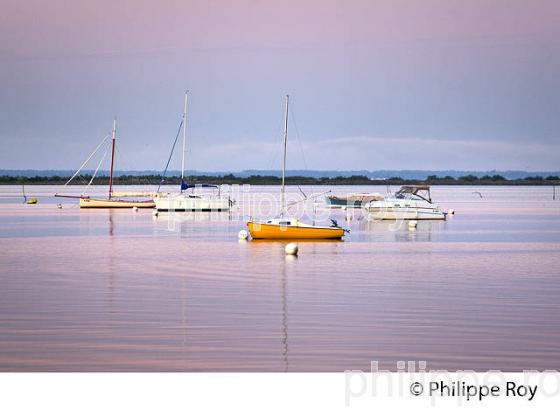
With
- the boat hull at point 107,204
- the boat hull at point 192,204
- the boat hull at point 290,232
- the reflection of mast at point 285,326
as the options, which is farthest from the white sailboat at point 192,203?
the reflection of mast at point 285,326

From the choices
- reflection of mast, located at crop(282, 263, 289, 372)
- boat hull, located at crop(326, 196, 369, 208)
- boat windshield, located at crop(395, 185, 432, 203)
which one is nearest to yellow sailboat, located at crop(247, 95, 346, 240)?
reflection of mast, located at crop(282, 263, 289, 372)

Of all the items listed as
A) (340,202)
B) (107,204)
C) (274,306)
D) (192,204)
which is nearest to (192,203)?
(192,204)

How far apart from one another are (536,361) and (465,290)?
555 cm

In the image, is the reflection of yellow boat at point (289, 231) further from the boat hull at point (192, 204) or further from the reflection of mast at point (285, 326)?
the boat hull at point (192, 204)

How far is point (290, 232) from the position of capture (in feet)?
82.1

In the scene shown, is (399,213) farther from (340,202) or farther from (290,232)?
(340,202)

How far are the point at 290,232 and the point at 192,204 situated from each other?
19853 millimetres

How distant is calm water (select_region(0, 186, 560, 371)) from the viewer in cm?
900

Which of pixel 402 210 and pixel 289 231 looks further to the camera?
pixel 402 210

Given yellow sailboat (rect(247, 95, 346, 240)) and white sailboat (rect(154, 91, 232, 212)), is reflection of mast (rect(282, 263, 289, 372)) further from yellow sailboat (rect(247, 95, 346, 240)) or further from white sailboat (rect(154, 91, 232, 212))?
white sailboat (rect(154, 91, 232, 212))

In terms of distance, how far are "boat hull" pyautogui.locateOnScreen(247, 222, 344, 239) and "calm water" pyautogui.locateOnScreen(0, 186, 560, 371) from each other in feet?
1.79
